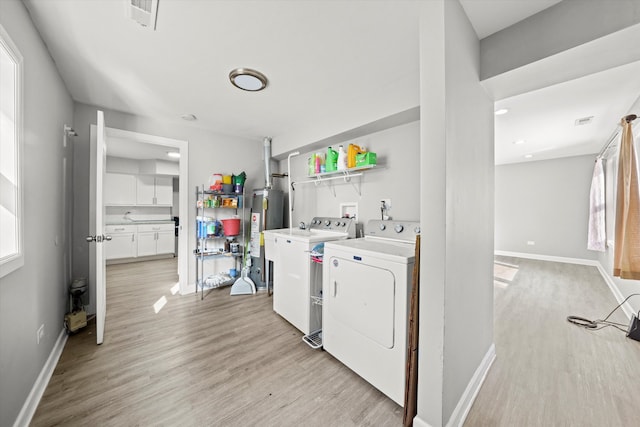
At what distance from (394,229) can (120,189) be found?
600 centimetres

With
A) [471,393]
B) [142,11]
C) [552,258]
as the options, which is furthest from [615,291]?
[142,11]

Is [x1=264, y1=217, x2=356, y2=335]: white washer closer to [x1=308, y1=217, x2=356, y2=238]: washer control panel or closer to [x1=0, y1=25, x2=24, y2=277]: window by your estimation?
[x1=308, y1=217, x2=356, y2=238]: washer control panel

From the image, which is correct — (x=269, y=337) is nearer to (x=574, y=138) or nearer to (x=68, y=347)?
(x=68, y=347)

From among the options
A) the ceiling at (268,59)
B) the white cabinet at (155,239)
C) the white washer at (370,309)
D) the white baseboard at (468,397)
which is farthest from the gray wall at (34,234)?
the white cabinet at (155,239)

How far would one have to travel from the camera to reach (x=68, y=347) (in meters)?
2.01

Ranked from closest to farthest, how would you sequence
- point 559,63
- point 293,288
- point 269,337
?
point 559,63 → point 269,337 → point 293,288

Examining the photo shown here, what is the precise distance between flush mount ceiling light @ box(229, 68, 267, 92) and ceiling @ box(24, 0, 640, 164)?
6 centimetres

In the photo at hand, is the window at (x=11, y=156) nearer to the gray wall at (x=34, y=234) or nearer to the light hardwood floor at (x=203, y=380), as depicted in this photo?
the gray wall at (x=34, y=234)

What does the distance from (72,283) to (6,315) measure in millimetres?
1575

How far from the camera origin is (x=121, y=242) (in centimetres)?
510

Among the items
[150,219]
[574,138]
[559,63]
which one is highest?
[574,138]

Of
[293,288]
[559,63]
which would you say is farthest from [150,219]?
[559,63]

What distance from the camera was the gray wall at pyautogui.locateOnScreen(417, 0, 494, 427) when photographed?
3.80 feet

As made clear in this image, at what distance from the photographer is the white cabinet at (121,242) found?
498cm
